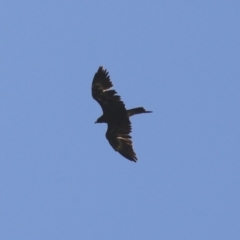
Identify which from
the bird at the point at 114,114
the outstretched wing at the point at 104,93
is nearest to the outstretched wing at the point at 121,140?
the bird at the point at 114,114

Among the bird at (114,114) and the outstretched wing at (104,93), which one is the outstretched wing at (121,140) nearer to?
the bird at (114,114)

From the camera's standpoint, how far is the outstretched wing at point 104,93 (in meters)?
21.7

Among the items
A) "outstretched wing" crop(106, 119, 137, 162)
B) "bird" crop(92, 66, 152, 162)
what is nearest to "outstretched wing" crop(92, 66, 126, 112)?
"bird" crop(92, 66, 152, 162)

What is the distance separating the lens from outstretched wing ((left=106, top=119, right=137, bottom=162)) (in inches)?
878

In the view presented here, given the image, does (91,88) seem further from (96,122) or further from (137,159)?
(137,159)

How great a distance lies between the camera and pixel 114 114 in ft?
72.2

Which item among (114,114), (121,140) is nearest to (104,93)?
(114,114)

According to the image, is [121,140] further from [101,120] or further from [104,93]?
[104,93]

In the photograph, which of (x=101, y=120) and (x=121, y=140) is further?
(x=101, y=120)

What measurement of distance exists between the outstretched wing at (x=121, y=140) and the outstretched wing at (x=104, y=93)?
2.50 feet

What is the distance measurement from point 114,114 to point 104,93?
2.45 ft

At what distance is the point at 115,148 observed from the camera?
22469 mm

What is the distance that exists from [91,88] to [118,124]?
4.82ft

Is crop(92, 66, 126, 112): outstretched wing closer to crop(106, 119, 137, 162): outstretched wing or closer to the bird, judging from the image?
the bird
